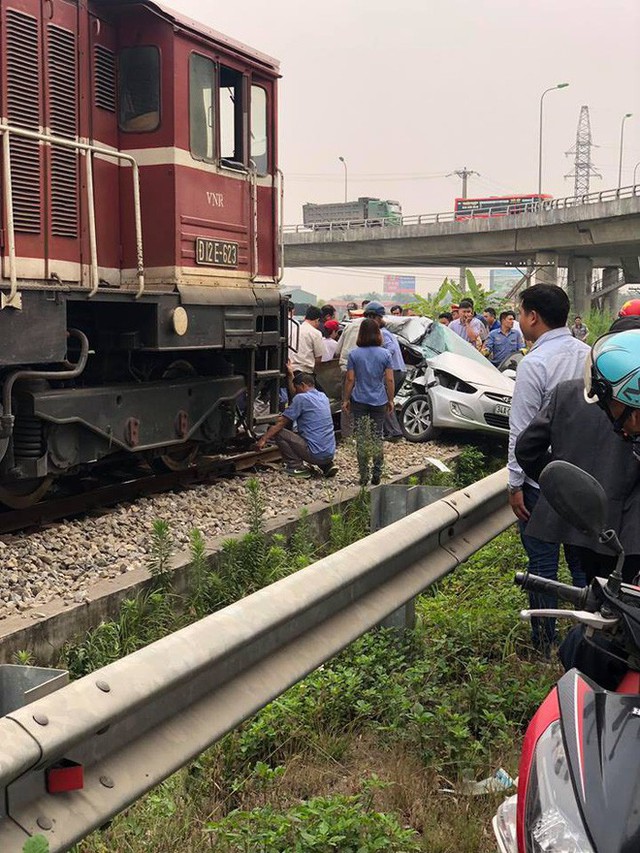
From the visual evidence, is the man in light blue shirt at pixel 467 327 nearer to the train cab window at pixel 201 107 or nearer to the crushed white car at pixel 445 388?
the crushed white car at pixel 445 388

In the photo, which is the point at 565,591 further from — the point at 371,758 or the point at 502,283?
the point at 502,283

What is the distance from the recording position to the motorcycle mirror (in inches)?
88.2

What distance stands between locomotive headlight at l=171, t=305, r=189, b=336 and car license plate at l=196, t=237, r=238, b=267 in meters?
0.79

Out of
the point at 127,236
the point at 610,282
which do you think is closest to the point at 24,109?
the point at 127,236

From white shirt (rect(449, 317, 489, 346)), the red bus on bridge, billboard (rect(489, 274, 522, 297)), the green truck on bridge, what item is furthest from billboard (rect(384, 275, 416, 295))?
white shirt (rect(449, 317, 489, 346))

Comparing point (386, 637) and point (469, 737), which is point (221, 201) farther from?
point (469, 737)

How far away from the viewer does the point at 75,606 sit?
5363 millimetres

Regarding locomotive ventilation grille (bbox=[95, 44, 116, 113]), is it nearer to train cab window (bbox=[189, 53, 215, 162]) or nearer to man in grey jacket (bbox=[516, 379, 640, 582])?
train cab window (bbox=[189, 53, 215, 162])

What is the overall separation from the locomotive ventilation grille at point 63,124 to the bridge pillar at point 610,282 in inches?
1681

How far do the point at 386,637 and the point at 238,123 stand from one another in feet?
20.4

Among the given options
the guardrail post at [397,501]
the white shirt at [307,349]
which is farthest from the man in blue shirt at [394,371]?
the guardrail post at [397,501]

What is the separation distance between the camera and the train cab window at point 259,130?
31.3 ft

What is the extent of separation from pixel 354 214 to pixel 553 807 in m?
57.8

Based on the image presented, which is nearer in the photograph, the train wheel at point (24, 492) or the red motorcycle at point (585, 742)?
the red motorcycle at point (585, 742)
